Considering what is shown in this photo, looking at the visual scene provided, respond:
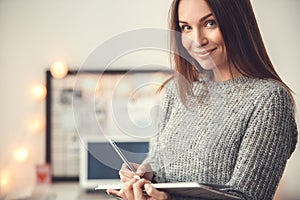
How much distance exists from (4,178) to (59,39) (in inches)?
22.1

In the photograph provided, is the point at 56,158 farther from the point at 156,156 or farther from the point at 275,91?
the point at 275,91

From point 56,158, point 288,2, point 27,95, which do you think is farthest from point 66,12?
point 288,2

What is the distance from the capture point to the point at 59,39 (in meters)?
2.23

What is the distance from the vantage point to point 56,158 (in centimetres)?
229

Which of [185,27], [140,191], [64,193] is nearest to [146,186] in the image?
[140,191]

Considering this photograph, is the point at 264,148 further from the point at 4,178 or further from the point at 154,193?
the point at 4,178

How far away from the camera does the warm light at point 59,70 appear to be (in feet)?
7.34

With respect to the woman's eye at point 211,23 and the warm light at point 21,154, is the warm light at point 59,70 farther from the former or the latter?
the woman's eye at point 211,23

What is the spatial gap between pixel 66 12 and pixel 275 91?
1.49m

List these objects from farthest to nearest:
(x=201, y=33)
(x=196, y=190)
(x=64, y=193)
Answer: (x=64, y=193) → (x=201, y=33) → (x=196, y=190)

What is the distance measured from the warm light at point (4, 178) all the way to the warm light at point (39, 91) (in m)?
0.31

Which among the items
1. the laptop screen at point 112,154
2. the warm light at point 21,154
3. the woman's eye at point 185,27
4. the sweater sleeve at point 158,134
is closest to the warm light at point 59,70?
the warm light at point 21,154

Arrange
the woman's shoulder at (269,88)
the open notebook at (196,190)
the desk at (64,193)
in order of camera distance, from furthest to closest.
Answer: the desk at (64,193), the woman's shoulder at (269,88), the open notebook at (196,190)

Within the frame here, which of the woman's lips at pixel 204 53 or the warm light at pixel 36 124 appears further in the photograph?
the warm light at pixel 36 124
